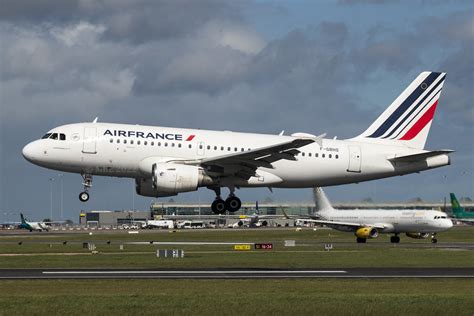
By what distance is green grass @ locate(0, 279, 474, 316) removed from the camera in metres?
36.1

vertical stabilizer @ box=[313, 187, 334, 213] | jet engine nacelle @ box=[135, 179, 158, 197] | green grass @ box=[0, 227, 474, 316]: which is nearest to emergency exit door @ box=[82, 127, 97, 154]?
jet engine nacelle @ box=[135, 179, 158, 197]

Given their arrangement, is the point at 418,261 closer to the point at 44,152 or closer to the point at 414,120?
the point at 414,120

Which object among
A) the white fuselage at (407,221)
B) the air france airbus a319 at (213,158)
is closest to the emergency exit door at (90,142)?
the air france airbus a319 at (213,158)

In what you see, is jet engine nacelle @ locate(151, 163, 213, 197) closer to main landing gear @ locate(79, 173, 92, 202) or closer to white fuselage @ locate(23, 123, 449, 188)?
white fuselage @ locate(23, 123, 449, 188)

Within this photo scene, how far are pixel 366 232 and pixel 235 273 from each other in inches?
2236

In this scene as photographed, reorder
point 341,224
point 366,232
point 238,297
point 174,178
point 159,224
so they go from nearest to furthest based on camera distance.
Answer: point 238,297 → point 174,178 → point 366,232 → point 341,224 → point 159,224

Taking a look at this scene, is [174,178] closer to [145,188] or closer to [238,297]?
[145,188]

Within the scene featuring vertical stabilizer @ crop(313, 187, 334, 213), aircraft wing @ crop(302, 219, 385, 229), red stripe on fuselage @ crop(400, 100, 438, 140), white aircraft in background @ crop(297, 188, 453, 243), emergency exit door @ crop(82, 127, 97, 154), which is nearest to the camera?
emergency exit door @ crop(82, 127, 97, 154)

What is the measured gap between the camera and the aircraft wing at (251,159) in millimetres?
57188

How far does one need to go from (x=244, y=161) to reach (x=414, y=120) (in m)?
→ 16.0

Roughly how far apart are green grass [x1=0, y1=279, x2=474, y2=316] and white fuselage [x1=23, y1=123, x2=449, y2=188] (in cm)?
1238

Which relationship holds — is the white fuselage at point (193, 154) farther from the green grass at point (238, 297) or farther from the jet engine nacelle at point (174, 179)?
the green grass at point (238, 297)

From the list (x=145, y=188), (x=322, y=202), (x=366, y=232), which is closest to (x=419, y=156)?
(x=145, y=188)

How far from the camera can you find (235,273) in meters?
54.7
